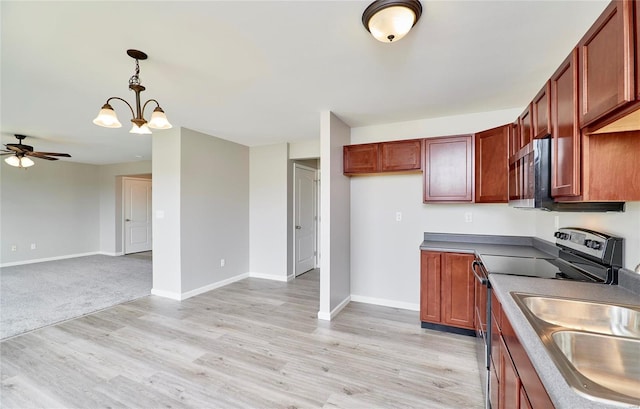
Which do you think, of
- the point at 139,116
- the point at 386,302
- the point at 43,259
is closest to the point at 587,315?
the point at 386,302

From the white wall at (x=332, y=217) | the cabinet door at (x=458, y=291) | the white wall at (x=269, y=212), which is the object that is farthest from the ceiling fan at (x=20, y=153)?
the cabinet door at (x=458, y=291)

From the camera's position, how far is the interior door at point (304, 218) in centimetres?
516

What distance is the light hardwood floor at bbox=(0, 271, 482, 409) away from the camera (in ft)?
6.38

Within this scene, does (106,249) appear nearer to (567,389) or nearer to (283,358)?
(283,358)

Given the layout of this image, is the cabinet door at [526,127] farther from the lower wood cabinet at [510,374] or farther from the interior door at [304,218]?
the interior door at [304,218]

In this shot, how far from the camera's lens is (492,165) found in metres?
2.82

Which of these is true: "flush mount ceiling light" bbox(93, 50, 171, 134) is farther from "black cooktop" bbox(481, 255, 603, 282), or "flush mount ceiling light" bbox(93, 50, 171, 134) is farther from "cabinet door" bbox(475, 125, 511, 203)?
"cabinet door" bbox(475, 125, 511, 203)

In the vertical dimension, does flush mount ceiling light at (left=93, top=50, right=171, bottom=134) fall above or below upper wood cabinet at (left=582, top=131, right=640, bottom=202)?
above

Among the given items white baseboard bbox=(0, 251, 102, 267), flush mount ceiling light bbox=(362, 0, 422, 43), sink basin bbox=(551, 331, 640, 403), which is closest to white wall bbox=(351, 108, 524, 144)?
flush mount ceiling light bbox=(362, 0, 422, 43)

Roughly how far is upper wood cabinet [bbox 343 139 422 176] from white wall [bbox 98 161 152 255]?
6.08m

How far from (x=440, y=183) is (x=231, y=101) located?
250 cm

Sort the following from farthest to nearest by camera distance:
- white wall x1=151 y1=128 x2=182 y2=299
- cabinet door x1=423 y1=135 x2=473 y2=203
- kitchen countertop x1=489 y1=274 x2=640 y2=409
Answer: white wall x1=151 y1=128 x2=182 y2=299, cabinet door x1=423 y1=135 x2=473 y2=203, kitchen countertop x1=489 y1=274 x2=640 y2=409

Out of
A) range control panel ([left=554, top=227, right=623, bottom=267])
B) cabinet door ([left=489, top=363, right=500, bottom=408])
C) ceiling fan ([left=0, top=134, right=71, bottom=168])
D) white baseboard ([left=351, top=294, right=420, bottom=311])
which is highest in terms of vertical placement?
ceiling fan ([left=0, top=134, right=71, bottom=168])

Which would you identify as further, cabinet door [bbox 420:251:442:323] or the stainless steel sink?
cabinet door [bbox 420:251:442:323]
